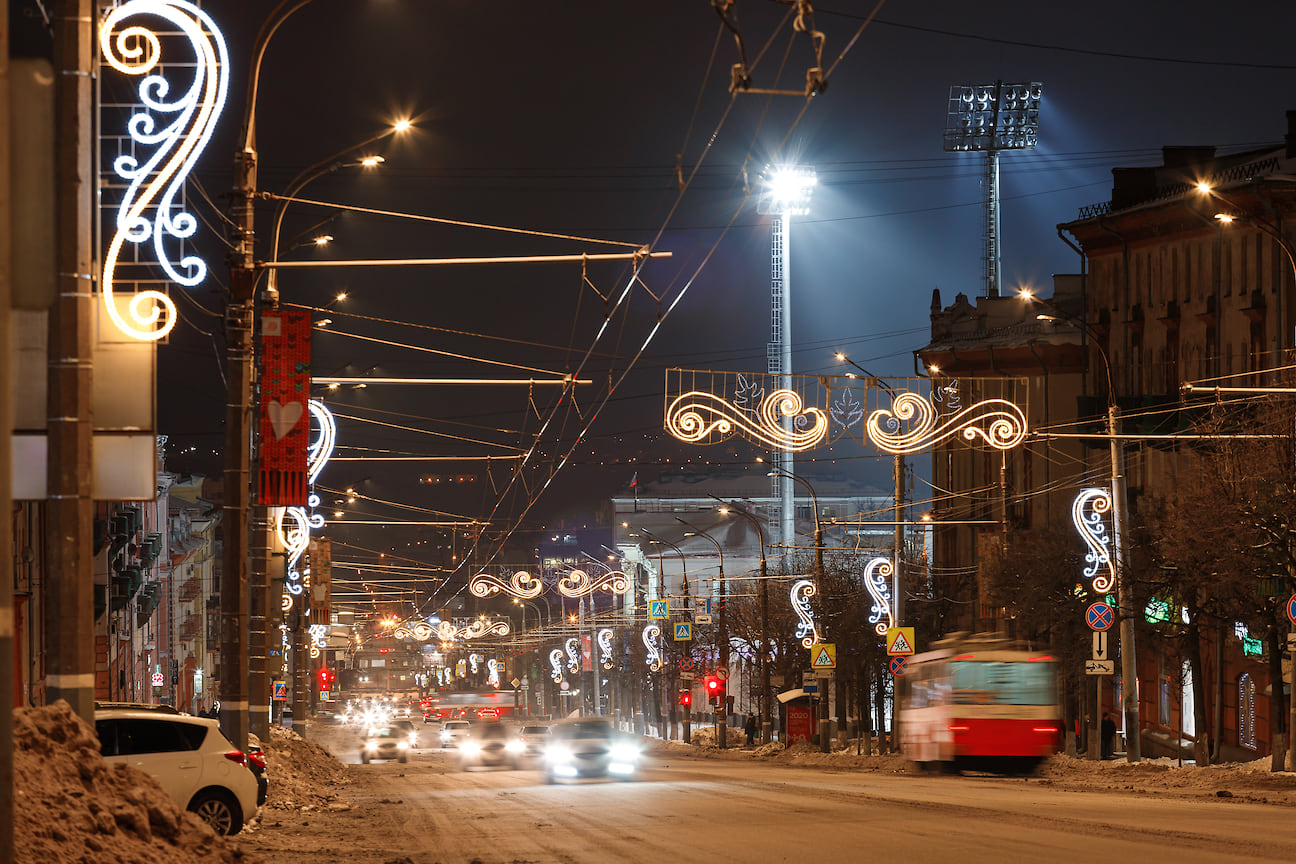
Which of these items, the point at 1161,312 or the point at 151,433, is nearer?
the point at 151,433

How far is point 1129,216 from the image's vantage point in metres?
66.9

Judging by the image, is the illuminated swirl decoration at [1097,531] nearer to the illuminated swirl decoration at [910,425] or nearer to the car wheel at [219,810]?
the illuminated swirl decoration at [910,425]

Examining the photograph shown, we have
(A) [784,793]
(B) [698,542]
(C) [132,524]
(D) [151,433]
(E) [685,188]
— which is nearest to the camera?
(D) [151,433]

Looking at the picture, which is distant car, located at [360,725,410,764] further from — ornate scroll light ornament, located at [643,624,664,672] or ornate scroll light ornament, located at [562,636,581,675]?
ornate scroll light ornament, located at [562,636,581,675]

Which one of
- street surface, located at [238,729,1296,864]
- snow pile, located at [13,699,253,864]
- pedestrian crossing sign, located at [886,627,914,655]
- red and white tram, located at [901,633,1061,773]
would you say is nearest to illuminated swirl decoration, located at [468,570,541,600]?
pedestrian crossing sign, located at [886,627,914,655]

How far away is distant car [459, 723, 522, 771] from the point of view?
4894cm

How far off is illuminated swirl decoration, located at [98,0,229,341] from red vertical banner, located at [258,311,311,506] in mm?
9533

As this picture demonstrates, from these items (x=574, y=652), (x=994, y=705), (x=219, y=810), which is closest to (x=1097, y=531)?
(x=994, y=705)

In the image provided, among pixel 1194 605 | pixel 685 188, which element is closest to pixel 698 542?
pixel 1194 605

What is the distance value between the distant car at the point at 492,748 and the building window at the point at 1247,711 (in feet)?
83.4

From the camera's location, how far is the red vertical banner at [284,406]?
87.0 feet

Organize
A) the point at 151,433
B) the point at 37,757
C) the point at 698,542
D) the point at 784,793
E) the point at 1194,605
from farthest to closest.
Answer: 1. the point at 698,542
2. the point at 1194,605
3. the point at 784,793
4. the point at 151,433
5. the point at 37,757

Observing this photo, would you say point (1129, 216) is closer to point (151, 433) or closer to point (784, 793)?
point (784, 793)

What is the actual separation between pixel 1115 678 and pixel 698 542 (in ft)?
232
